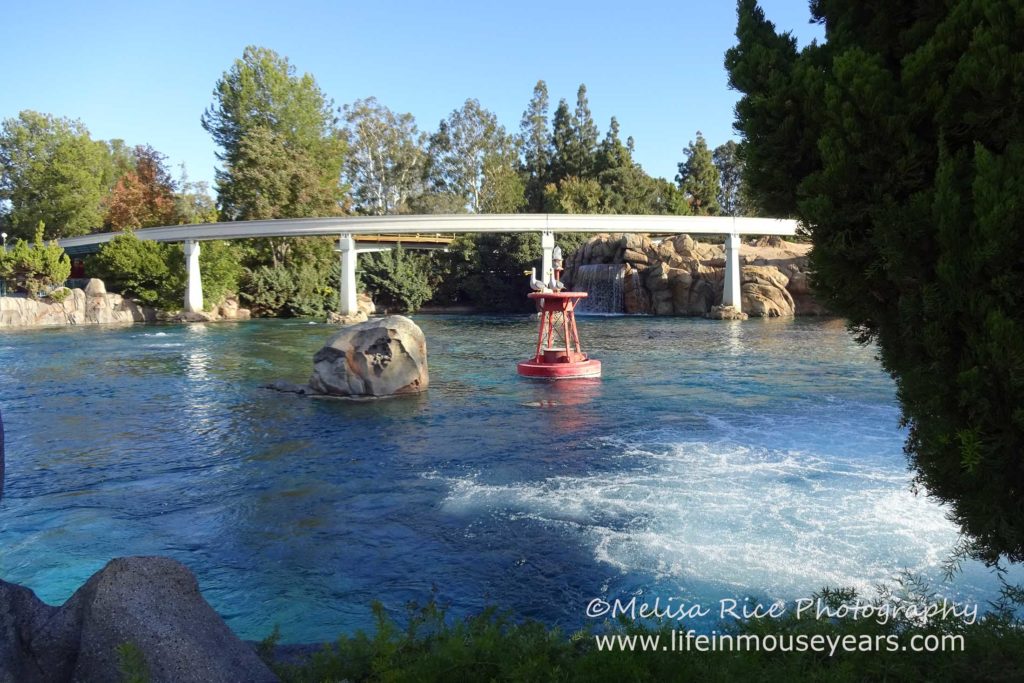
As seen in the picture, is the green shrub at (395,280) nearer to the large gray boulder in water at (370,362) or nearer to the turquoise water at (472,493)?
the turquoise water at (472,493)

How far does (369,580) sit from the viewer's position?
260 inches

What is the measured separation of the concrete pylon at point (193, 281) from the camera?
138 ft

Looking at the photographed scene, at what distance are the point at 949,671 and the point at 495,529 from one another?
4921mm

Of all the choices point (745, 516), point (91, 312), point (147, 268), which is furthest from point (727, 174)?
point (745, 516)

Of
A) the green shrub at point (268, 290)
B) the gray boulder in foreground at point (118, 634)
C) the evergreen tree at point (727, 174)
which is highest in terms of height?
the evergreen tree at point (727, 174)

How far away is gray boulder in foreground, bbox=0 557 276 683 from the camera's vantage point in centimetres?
337

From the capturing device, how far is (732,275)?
41562 millimetres

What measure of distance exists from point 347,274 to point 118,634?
40.6 m

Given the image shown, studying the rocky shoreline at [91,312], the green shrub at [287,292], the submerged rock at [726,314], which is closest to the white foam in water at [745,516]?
the submerged rock at [726,314]

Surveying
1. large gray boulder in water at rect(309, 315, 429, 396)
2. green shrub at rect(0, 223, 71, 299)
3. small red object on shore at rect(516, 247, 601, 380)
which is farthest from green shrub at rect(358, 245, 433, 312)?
large gray boulder in water at rect(309, 315, 429, 396)

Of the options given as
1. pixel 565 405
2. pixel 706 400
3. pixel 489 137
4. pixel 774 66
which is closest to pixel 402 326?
pixel 565 405

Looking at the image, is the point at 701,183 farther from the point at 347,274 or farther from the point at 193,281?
the point at 193,281

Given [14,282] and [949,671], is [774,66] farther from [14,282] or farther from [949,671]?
[14,282]

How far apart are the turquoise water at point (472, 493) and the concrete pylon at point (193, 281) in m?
24.3
